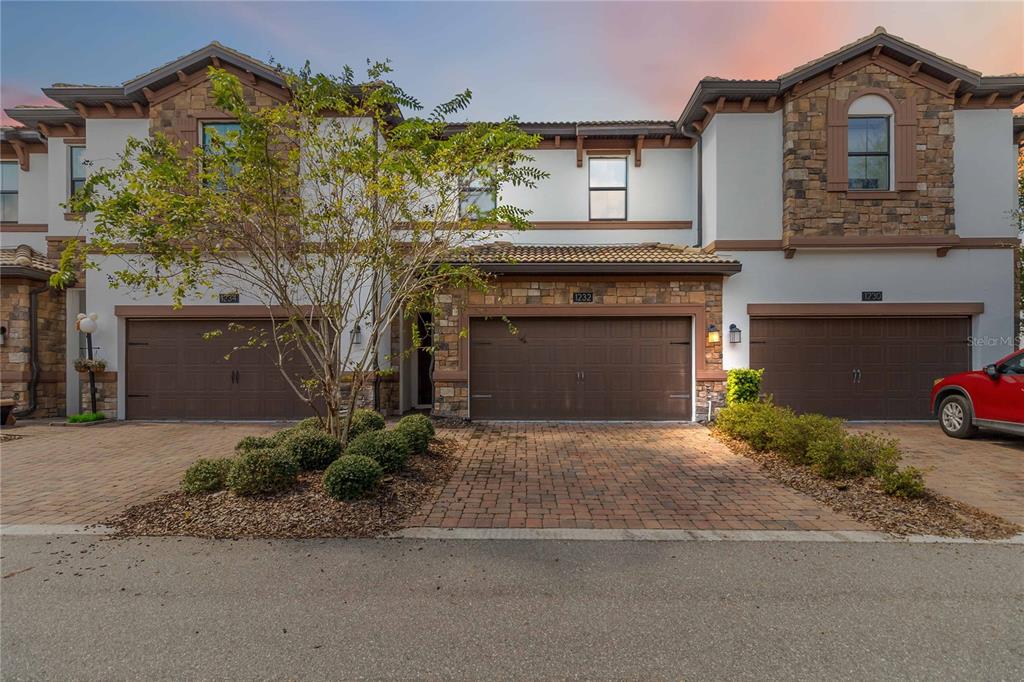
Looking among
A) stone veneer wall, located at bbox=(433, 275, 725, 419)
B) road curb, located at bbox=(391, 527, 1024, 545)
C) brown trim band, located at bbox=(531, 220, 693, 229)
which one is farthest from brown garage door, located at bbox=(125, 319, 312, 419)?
road curb, located at bbox=(391, 527, 1024, 545)

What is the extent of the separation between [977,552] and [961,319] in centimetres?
915

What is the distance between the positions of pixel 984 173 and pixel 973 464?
762 cm

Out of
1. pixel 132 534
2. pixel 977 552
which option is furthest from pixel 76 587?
pixel 977 552

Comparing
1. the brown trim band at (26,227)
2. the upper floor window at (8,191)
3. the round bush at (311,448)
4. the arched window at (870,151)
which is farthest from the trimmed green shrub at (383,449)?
the upper floor window at (8,191)

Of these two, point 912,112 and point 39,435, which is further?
point 912,112

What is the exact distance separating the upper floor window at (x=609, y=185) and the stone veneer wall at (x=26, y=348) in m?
13.4

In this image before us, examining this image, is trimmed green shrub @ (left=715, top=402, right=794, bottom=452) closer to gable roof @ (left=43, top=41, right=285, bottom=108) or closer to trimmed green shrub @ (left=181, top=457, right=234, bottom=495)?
trimmed green shrub @ (left=181, top=457, right=234, bottom=495)

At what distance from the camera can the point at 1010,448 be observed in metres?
8.05

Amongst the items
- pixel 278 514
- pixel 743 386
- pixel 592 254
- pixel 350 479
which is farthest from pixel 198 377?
pixel 743 386

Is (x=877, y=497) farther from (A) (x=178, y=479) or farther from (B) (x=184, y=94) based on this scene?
(B) (x=184, y=94)

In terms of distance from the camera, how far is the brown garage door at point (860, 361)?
10766 millimetres

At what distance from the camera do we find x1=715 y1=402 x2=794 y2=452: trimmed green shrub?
772 cm

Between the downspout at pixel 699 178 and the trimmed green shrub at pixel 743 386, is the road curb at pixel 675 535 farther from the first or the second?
the downspout at pixel 699 178

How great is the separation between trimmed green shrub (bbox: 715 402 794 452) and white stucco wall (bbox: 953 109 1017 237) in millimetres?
6865
